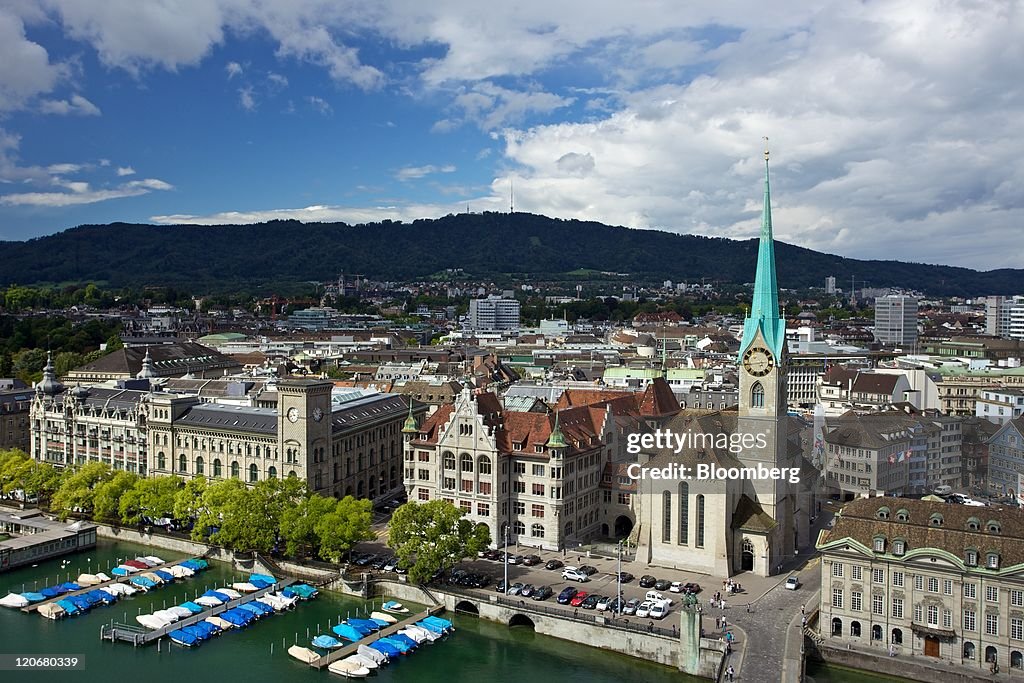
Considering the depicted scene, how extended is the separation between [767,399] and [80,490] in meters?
66.1

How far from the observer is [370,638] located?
64.9m

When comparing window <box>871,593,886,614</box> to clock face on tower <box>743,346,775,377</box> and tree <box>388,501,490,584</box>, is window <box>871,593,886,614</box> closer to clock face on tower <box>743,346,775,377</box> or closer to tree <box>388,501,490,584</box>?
clock face on tower <box>743,346,775,377</box>

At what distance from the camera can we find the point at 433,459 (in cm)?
8562

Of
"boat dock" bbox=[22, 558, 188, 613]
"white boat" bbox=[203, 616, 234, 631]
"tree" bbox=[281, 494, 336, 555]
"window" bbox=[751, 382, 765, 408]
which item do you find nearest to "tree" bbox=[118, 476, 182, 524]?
"boat dock" bbox=[22, 558, 188, 613]

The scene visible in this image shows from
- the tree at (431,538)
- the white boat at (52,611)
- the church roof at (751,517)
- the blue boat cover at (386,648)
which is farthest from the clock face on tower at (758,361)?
the white boat at (52,611)

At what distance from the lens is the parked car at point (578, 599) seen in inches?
2670

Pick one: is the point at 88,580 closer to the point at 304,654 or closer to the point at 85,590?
the point at 85,590

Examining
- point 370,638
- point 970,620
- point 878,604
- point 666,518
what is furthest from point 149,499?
point 970,620

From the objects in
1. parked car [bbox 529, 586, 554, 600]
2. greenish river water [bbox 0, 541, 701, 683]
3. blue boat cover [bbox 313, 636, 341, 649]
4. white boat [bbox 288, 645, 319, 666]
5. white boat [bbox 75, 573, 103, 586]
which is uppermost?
parked car [bbox 529, 586, 554, 600]

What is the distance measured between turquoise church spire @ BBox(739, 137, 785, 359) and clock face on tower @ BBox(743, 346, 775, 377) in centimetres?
47

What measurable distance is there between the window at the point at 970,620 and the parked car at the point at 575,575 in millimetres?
27115

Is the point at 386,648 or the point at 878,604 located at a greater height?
the point at 878,604

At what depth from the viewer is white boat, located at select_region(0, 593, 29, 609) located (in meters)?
71.2

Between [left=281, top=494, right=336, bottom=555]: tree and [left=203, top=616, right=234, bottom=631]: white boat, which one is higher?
[left=281, top=494, right=336, bottom=555]: tree
